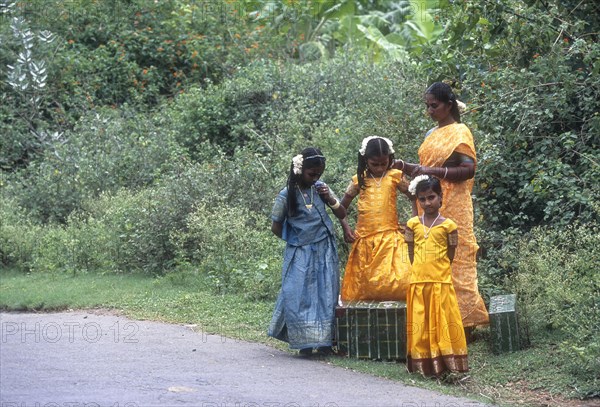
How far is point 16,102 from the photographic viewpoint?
1866 centimetres

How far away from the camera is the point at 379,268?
852 centimetres

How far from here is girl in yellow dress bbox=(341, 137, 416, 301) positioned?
27.9ft

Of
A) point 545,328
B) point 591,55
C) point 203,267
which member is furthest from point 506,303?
point 203,267

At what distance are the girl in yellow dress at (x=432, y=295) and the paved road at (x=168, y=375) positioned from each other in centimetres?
38

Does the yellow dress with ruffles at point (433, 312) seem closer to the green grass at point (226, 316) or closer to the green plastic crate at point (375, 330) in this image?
the green grass at point (226, 316)

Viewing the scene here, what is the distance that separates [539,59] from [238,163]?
14.9 feet

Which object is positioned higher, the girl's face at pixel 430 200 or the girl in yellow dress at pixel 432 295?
the girl's face at pixel 430 200

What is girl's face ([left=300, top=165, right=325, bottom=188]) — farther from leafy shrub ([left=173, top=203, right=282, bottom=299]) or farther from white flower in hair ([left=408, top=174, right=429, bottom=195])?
leafy shrub ([left=173, top=203, right=282, bottom=299])

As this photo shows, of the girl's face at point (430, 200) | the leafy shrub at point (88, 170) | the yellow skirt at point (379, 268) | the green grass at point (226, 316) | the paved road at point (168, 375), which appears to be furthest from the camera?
the leafy shrub at point (88, 170)

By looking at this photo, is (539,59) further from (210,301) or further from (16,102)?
(16,102)

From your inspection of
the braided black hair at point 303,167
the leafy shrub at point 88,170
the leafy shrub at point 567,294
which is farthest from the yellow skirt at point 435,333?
the leafy shrub at point 88,170

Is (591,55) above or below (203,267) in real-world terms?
above

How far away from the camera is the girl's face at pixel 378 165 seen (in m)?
8.59

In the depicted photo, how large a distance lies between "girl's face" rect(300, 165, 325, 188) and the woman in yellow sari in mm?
687
